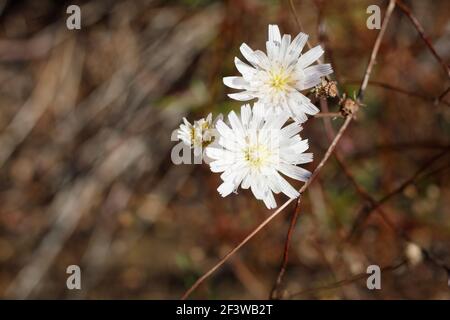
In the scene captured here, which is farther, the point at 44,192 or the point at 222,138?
the point at 44,192

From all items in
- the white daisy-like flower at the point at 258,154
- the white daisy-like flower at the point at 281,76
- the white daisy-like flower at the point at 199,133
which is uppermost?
the white daisy-like flower at the point at 281,76

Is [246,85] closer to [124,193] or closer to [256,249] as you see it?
[256,249]

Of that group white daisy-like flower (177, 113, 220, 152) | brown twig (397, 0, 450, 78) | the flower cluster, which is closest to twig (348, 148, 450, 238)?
brown twig (397, 0, 450, 78)

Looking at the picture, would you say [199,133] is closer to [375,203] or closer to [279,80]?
[279,80]

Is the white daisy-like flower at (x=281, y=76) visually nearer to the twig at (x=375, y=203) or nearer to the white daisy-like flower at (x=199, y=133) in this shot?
the white daisy-like flower at (x=199, y=133)

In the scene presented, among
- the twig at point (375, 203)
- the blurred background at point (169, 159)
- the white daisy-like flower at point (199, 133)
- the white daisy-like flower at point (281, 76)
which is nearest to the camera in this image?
the white daisy-like flower at point (281, 76)

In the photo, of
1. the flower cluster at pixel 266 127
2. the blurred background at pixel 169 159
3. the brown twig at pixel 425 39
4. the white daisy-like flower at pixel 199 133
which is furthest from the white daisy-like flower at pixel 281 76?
the blurred background at pixel 169 159
